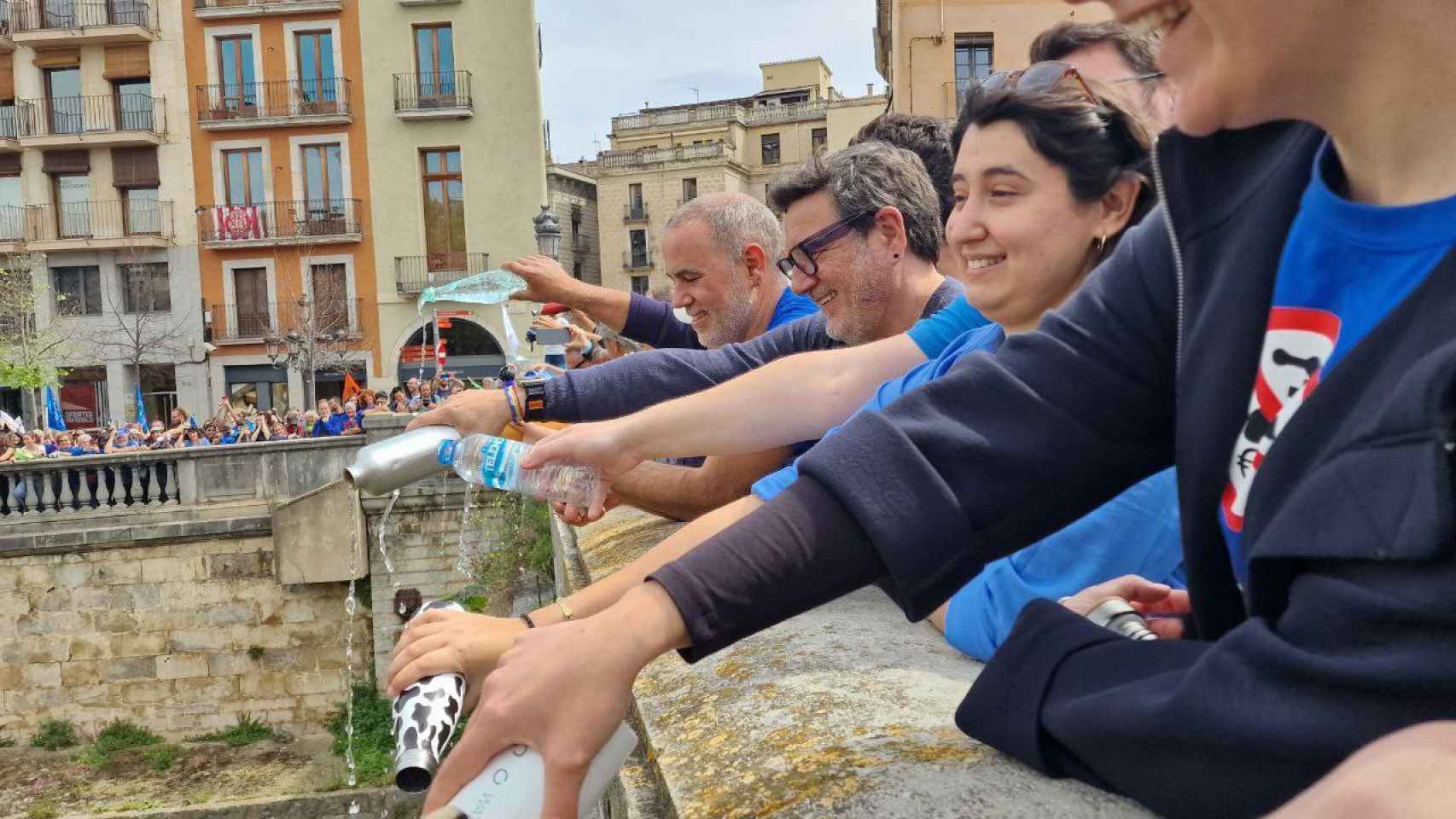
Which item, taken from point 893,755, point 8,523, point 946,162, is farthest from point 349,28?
point 893,755

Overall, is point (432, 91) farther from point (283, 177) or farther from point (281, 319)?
point (281, 319)

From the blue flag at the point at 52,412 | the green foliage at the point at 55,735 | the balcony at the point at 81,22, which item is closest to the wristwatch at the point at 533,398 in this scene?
the green foliage at the point at 55,735

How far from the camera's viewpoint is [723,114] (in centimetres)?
5400

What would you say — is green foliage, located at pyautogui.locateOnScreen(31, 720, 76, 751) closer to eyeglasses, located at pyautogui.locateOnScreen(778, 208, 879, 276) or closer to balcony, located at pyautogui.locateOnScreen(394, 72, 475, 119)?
eyeglasses, located at pyautogui.locateOnScreen(778, 208, 879, 276)

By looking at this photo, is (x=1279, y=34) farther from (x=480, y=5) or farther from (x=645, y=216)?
(x=645, y=216)

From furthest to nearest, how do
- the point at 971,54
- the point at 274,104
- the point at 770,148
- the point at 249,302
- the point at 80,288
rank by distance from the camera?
1. the point at 770,148
2. the point at 249,302
3. the point at 80,288
4. the point at 274,104
5. the point at 971,54

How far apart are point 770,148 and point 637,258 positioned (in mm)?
10815

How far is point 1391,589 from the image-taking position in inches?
29.7

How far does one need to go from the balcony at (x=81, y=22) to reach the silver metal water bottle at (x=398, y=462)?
30630 mm

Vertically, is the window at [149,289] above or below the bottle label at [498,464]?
above

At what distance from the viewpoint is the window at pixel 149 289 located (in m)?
28.4

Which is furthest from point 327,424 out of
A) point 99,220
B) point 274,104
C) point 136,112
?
point 136,112

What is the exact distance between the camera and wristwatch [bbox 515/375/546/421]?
10.5ft

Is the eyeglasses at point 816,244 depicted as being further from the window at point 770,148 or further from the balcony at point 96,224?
the window at point 770,148
